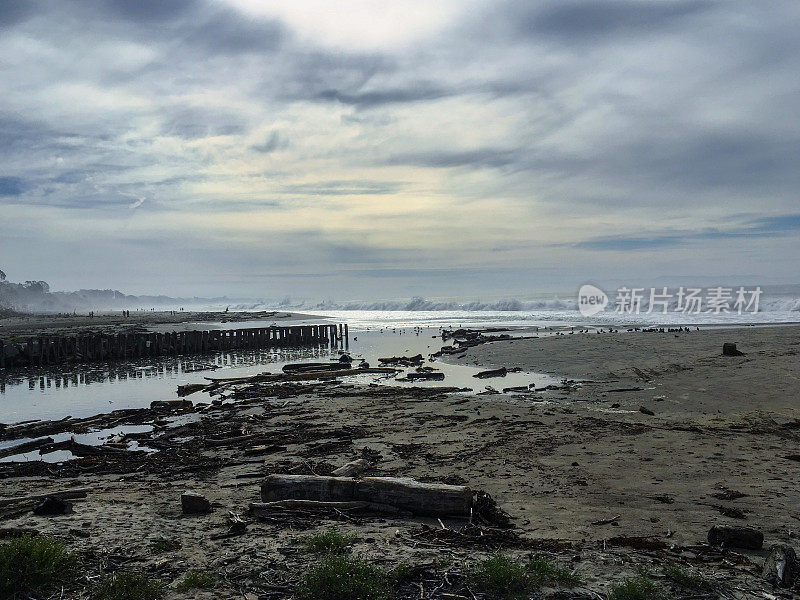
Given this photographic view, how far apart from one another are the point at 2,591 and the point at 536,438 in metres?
9.03

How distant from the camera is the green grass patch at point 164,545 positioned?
19.5 ft

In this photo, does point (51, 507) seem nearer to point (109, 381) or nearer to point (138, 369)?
point (109, 381)

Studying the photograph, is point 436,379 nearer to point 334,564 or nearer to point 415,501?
point 415,501

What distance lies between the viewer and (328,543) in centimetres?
584

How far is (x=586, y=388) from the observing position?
1778 cm

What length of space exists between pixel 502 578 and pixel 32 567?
4.38 meters

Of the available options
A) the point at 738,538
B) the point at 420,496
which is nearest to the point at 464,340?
the point at 420,496

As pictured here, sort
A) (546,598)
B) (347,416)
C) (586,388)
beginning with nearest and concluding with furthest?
(546,598)
(347,416)
(586,388)

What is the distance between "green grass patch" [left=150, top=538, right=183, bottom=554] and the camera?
19.5 feet

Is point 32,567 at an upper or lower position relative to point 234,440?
upper

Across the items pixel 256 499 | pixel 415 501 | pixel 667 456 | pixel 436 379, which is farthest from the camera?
pixel 436 379

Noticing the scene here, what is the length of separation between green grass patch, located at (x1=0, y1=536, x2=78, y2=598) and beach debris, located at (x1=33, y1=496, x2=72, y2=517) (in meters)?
1.69

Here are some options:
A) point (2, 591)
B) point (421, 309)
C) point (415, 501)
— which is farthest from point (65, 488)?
point (421, 309)

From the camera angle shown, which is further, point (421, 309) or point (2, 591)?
point (421, 309)
